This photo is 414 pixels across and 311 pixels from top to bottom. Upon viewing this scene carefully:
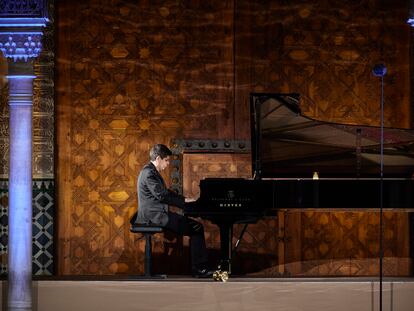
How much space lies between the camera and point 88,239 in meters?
8.60

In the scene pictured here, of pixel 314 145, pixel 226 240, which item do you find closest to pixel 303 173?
pixel 314 145

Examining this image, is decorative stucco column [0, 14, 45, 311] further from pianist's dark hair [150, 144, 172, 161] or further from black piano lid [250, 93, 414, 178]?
black piano lid [250, 93, 414, 178]

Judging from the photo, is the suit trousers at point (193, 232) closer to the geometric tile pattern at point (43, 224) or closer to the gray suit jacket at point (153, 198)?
the gray suit jacket at point (153, 198)

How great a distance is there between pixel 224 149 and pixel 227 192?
4.39 feet

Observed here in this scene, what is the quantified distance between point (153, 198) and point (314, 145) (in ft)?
4.65

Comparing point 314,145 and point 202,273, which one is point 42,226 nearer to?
point 202,273

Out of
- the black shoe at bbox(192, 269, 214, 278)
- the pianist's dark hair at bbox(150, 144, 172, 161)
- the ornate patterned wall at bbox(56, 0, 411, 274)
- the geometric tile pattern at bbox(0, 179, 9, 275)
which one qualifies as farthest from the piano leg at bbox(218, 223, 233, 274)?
the geometric tile pattern at bbox(0, 179, 9, 275)

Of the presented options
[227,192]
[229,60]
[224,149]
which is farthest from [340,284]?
[229,60]

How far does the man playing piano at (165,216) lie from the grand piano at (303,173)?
0.59 ft

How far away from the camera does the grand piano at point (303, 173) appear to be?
7.23 m

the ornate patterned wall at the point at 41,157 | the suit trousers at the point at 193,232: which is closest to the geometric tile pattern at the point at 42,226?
the ornate patterned wall at the point at 41,157

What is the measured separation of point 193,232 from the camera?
7.47 m

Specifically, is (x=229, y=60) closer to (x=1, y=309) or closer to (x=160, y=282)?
(x=160, y=282)

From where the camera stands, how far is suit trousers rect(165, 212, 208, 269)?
7445 millimetres
